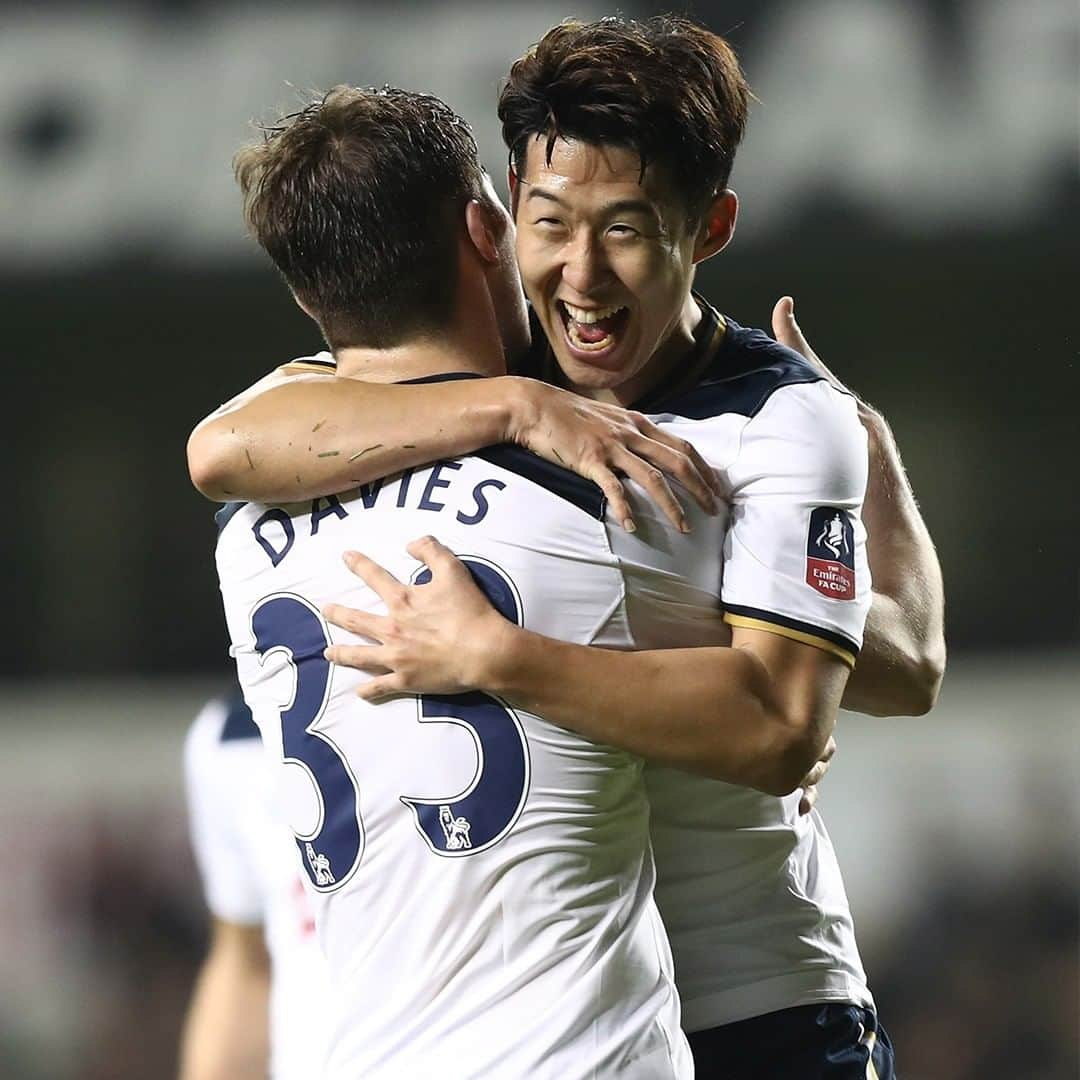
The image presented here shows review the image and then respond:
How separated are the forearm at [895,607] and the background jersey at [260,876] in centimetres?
95

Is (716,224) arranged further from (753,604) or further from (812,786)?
(812,786)

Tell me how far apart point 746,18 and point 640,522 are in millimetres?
5455

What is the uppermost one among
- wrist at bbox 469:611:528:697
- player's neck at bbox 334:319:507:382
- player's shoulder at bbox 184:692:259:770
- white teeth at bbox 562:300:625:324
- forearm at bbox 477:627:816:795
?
white teeth at bbox 562:300:625:324

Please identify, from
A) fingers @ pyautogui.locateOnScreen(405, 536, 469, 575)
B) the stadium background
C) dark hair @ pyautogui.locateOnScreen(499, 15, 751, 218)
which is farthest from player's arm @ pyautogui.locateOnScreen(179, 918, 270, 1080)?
the stadium background

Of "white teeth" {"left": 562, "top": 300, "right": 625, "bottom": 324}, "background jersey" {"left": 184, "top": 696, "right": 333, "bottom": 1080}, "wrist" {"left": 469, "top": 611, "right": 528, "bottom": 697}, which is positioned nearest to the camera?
"wrist" {"left": 469, "top": 611, "right": 528, "bottom": 697}

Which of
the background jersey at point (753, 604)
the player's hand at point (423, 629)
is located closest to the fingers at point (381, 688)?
the player's hand at point (423, 629)

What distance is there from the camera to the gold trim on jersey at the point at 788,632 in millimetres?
1694

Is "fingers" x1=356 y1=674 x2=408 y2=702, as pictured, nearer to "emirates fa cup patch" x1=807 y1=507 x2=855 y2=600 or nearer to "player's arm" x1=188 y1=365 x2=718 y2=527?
"player's arm" x1=188 y1=365 x2=718 y2=527

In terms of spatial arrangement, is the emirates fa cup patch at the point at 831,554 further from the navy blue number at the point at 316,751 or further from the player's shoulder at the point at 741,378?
the navy blue number at the point at 316,751

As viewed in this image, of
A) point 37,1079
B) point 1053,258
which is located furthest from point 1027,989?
point 37,1079

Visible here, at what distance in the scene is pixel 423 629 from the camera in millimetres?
1611

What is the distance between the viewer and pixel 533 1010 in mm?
1593

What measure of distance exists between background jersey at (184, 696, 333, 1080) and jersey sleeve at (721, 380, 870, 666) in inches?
44.3

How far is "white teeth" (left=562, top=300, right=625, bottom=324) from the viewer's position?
1905mm
